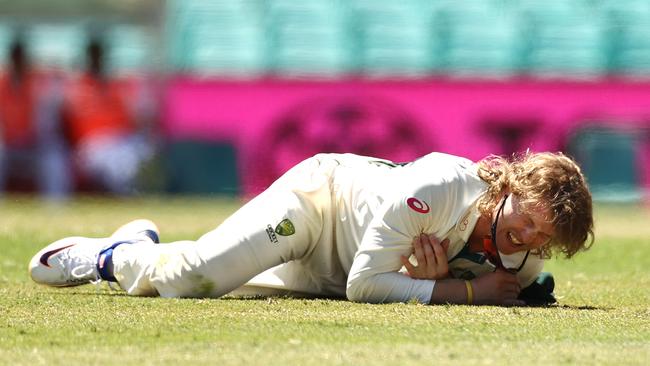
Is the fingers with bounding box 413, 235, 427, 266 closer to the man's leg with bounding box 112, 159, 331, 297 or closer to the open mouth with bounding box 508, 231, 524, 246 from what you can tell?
the open mouth with bounding box 508, 231, 524, 246

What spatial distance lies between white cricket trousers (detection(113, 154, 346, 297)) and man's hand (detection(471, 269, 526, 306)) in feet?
2.33

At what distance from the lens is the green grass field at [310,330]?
454 centimetres

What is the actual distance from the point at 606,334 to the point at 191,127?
472 inches

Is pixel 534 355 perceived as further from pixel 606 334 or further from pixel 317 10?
pixel 317 10

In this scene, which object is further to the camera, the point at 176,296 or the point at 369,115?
the point at 369,115

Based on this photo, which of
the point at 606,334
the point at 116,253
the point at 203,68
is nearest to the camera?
the point at 606,334

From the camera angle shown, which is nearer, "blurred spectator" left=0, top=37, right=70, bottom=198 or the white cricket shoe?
the white cricket shoe

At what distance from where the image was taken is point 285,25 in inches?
753

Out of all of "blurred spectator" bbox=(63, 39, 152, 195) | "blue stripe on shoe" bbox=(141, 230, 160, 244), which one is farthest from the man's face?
"blurred spectator" bbox=(63, 39, 152, 195)

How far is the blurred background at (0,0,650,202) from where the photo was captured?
54.1 feet

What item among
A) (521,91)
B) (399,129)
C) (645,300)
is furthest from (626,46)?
(645,300)

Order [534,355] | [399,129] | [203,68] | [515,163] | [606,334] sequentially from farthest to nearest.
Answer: [203,68] < [399,129] < [515,163] < [606,334] < [534,355]

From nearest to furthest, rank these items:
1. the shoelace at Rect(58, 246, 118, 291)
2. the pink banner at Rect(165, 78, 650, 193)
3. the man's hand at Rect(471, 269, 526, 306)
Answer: the man's hand at Rect(471, 269, 526, 306), the shoelace at Rect(58, 246, 118, 291), the pink banner at Rect(165, 78, 650, 193)

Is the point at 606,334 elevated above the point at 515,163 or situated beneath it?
situated beneath
